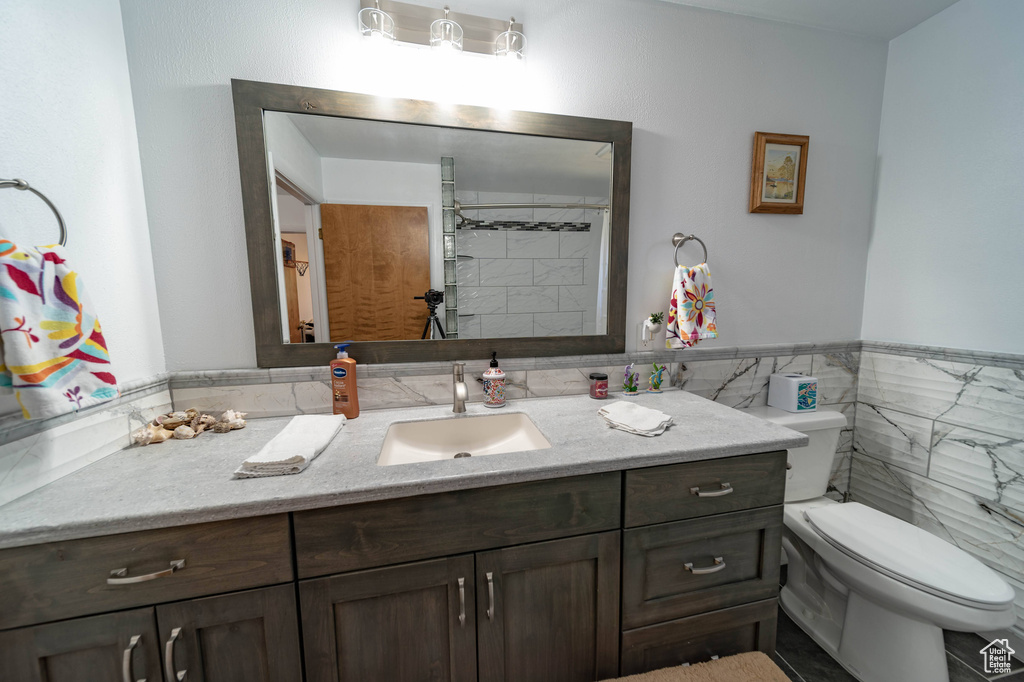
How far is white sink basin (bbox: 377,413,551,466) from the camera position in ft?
3.82

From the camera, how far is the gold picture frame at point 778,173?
5.05 ft

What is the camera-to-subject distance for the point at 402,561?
83 cm

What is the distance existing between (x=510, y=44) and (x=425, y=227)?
27.5 inches

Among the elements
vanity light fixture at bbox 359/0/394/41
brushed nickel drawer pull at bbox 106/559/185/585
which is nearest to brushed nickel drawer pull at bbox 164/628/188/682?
brushed nickel drawer pull at bbox 106/559/185/585

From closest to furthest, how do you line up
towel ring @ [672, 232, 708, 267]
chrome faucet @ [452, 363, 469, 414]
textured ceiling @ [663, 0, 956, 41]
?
1. chrome faucet @ [452, 363, 469, 414]
2. textured ceiling @ [663, 0, 956, 41]
3. towel ring @ [672, 232, 708, 267]

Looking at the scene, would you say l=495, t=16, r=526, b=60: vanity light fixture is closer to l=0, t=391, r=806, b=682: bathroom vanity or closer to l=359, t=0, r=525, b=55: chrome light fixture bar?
l=359, t=0, r=525, b=55: chrome light fixture bar

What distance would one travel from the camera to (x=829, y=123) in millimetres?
1625

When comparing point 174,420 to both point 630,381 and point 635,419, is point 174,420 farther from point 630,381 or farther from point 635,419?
point 630,381

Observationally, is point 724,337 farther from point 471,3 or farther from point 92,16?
point 92,16

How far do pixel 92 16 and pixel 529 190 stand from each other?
4.19 feet

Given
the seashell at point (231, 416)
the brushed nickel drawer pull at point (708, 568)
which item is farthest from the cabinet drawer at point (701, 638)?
the seashell at point (231, 416)

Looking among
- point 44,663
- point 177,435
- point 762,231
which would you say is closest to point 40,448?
point 177,435

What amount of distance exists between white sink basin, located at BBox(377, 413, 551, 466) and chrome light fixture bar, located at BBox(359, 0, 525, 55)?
4.20ft

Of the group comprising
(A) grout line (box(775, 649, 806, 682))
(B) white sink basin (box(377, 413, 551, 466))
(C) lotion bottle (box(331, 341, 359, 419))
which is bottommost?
(A) grout line (box(775, 649, 806, 682))
